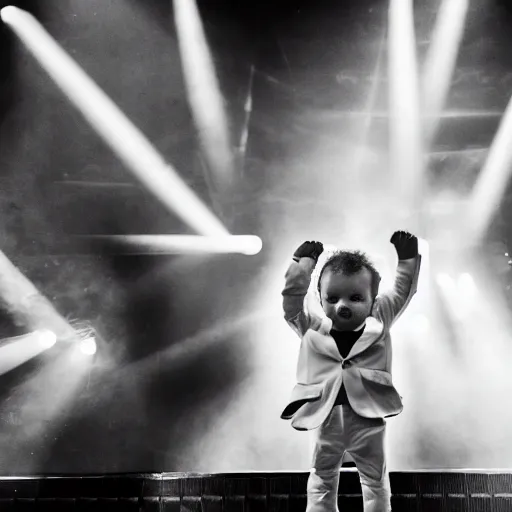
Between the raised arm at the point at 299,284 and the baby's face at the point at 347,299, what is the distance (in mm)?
64

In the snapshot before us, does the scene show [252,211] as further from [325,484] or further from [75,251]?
[325,484]

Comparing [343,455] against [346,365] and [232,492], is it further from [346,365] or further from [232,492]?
[232,492]

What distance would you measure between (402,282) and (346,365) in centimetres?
31

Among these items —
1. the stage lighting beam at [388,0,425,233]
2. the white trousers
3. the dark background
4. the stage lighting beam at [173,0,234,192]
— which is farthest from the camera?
the stage lighting beam at [173,0,234,192]

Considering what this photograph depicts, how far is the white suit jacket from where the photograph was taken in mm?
1567

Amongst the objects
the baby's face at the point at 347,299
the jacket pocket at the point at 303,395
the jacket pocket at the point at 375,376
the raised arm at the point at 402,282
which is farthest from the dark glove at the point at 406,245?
the jacket pocket at the point at 303,395

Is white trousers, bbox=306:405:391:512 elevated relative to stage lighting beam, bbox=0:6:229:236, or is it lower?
lower

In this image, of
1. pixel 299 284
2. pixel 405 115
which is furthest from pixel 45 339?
pixel 405 115

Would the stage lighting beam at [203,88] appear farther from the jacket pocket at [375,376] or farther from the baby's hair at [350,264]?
the jacket pocket at [375,376]

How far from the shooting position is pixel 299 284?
1.66m

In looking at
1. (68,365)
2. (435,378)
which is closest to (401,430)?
(435,378)

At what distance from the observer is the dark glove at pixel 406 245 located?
5.54 feet

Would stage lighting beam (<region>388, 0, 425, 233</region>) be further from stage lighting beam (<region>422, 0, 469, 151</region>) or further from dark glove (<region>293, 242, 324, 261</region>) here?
dark glove (<region>293, 242, 324, 261</region>)

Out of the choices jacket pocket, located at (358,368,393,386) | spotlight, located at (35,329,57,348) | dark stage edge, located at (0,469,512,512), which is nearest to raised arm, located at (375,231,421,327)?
jacket pocket, located at (358,368,393,386)
